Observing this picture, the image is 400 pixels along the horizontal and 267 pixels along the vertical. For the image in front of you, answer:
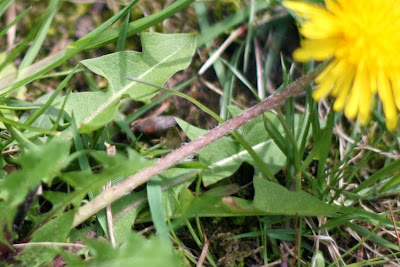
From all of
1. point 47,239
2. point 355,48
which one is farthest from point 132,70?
point 355,48

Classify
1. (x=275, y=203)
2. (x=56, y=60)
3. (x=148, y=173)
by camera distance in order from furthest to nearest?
(x=56, y=60), (x=275, y=203), (x=148, y=173)

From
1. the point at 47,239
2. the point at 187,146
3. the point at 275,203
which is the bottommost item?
the point at 275,203

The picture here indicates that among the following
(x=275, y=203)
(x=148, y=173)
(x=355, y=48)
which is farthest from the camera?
(x=275, y=203)

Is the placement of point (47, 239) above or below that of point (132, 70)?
below

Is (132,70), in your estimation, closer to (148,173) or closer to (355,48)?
(148,173)

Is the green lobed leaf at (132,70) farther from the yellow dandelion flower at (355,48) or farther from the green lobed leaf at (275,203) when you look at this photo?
the yellow dandelion flower at (355,48)

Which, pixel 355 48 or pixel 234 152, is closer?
pixel 355 48
